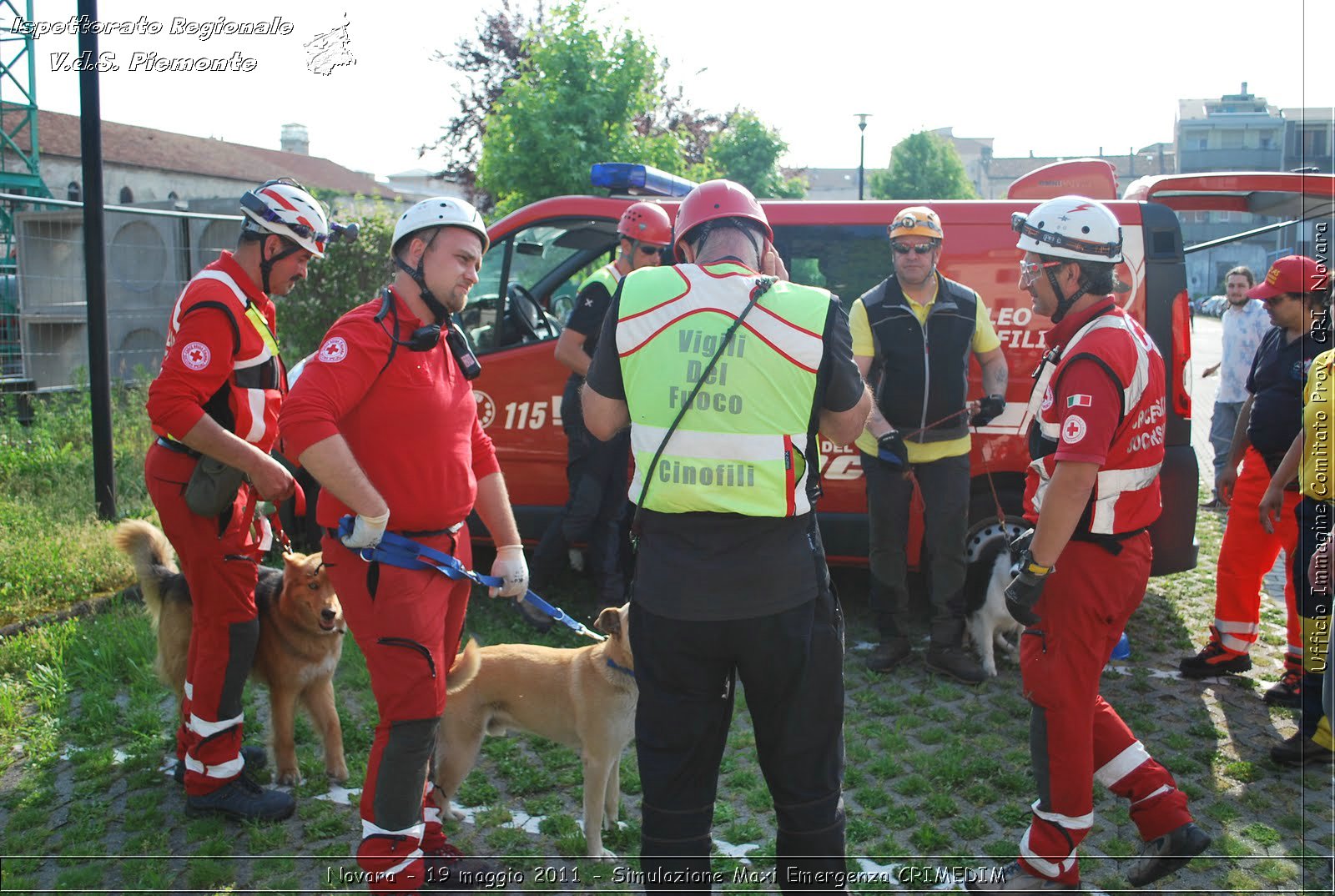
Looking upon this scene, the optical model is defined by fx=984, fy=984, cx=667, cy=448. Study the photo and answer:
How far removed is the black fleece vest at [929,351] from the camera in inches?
211

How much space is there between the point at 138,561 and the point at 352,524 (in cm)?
192

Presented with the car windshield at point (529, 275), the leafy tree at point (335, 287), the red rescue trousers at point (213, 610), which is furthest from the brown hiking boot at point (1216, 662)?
the leafy tree at point (335, 287)

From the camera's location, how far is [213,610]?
12.8ft

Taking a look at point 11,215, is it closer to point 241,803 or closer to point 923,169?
point 241,803

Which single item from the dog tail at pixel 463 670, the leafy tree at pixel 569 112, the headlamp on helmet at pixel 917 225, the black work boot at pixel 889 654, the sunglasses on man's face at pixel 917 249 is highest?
the leafy tree at pixel 569 112

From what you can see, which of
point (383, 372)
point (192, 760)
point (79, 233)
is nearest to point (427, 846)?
point (192, 760)

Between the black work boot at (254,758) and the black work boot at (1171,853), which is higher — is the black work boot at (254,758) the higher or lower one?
the lower one

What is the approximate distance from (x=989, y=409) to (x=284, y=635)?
368 cm

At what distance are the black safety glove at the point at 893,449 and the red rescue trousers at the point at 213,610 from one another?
3163 millimetres

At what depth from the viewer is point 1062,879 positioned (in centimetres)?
342

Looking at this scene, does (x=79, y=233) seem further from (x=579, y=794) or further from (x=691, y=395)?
(x=691, y=395)

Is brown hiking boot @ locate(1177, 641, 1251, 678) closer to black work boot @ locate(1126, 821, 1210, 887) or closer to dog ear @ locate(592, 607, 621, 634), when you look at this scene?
black work boot @ locate(1126, 821, 1210, 887)

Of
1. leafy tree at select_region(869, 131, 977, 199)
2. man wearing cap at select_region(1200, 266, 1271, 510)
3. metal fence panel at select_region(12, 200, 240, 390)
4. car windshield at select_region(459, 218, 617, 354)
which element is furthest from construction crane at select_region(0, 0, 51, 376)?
leafy tree at select_region(869, 131, 977, 199)

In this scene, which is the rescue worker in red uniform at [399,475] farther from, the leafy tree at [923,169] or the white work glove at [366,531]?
the leafy tree at [923,169]
